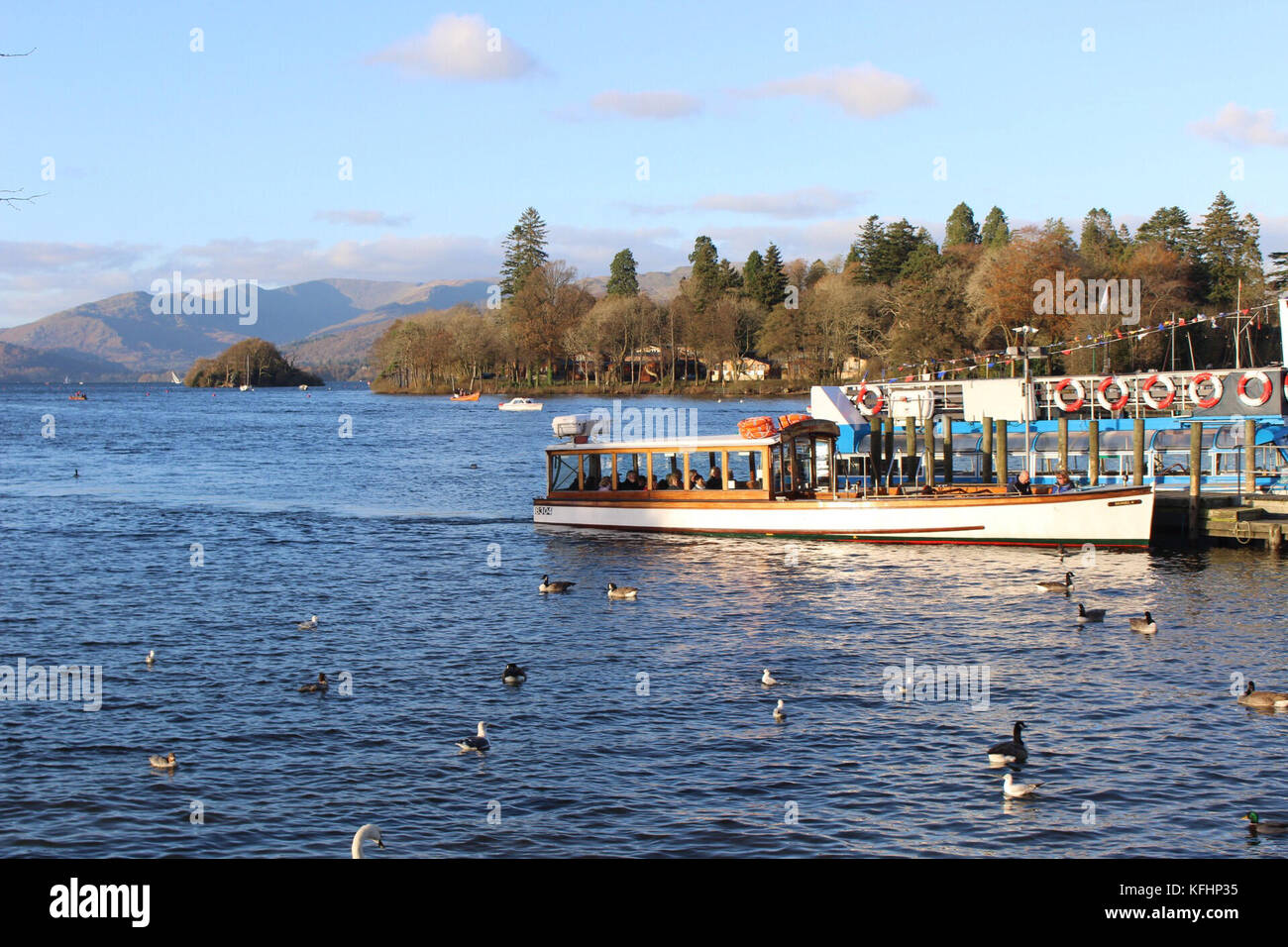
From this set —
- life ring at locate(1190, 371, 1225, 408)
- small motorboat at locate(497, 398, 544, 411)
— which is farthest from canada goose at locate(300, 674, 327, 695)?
small motorboat at locate(497, 398, 544, 411)

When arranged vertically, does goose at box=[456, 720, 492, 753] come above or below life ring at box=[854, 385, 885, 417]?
below

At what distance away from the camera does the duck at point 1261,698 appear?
20016 millimetres

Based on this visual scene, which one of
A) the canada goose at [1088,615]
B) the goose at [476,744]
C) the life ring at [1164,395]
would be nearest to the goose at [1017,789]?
the goose at [476,744]

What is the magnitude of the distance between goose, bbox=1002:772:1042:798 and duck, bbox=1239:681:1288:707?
258 inches

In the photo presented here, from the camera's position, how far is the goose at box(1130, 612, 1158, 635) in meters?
26.1

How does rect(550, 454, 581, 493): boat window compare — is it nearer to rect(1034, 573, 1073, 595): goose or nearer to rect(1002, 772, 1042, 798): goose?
rect(1034, 573, 1073, 595): goose

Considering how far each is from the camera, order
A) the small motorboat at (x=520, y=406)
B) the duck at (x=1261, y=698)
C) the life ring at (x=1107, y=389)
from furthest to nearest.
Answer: the small motorboat at (x=520, y=406) < the life ring at (x=1107, y=389) < the duck at (x=1261, y=698)

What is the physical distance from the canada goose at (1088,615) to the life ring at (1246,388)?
2202cm

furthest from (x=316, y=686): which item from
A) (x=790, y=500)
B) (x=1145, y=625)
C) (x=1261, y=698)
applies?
(x=790, y=500)

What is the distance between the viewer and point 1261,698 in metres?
20.2

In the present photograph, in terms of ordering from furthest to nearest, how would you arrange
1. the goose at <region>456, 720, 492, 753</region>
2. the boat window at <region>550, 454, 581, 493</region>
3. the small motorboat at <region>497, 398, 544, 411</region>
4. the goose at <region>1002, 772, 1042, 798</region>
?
the small motorboat at <region>497, 398, 544, 411</region> < the boat window at <region>550, 454, 581, 493</region> < the goose at <region>456, 720, 492, 753</region> < the goose at <region>1002, 772, 1042, 798</region>

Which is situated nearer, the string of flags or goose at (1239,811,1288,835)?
goose at (1239,811,1288,835)

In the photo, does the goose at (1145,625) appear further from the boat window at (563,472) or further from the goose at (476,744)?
the boat window at (563,472)
